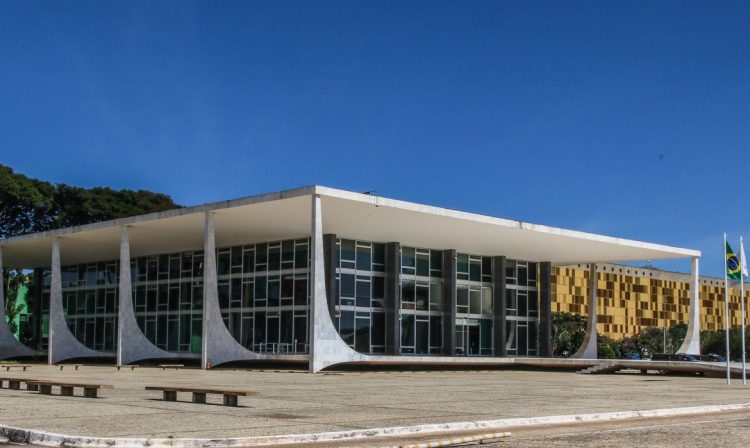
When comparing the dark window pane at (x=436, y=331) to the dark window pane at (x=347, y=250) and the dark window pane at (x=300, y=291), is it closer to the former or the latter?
Result: the dark window pane at (x=347, y=250)

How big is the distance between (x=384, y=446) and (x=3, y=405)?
882cm

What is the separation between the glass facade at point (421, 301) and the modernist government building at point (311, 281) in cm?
9

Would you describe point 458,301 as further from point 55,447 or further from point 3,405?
point 55,447

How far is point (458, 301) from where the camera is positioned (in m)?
52.7

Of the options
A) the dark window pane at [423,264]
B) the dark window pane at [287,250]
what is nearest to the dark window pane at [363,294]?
the dark window pane at [287,250]

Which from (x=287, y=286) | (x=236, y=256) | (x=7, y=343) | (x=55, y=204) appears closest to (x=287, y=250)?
(x=287, y=286)

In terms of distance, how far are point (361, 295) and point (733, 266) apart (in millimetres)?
21765

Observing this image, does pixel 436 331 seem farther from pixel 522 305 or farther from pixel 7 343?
pixel 7 343

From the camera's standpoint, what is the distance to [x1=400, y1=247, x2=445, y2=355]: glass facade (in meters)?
49.8

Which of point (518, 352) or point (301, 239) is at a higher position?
point (301, 239)

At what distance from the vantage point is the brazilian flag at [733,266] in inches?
1164

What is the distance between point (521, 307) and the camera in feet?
186

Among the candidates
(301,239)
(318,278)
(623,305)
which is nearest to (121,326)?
(301,239)

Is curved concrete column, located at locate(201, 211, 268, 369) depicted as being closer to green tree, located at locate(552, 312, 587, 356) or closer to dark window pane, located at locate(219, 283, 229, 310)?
dark window pane, located at locate(219, 283, 229, 310)
